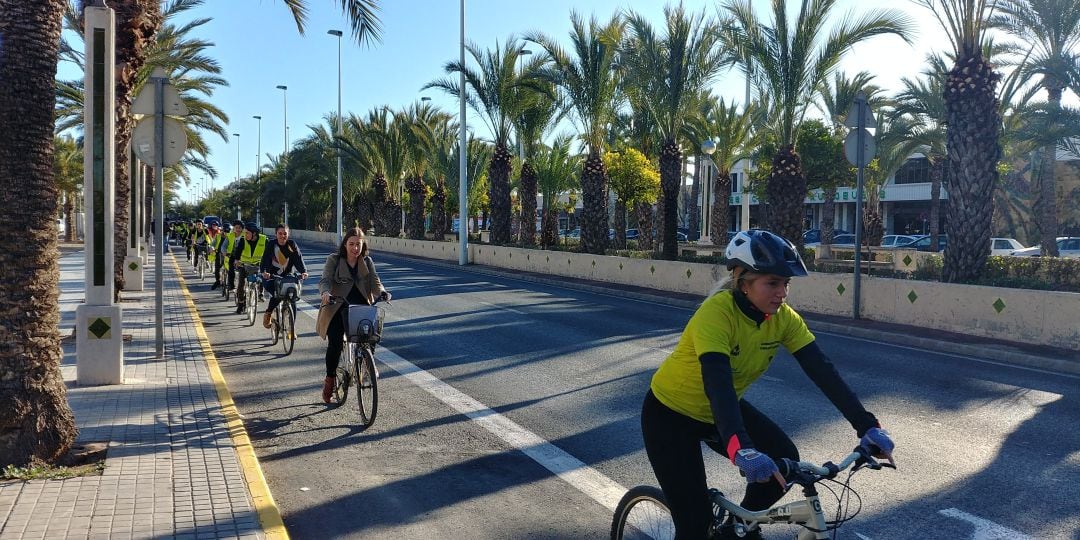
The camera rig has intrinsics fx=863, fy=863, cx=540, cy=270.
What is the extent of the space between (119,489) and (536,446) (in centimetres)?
293

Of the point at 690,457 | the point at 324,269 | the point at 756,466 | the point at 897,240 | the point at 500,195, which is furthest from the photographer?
the point at 897,240

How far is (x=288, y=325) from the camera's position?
451 inches

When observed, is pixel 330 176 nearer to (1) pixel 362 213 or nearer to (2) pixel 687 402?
(1) pixel 362 213

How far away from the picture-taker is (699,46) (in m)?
24.3

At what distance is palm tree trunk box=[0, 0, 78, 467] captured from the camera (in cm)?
548

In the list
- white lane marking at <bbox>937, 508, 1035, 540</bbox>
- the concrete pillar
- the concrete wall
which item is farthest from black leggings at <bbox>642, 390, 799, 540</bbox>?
the concrete wall

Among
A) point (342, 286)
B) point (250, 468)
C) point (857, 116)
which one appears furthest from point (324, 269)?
point (857, 116)

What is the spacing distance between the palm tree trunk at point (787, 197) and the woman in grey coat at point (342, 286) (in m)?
14.1

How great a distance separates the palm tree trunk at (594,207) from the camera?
2788 centimetres

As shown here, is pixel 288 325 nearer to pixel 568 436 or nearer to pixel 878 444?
pixel 568 436

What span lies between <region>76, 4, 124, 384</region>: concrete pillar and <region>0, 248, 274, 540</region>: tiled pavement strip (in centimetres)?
30

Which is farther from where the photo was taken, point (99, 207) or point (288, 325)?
point (288, 325)

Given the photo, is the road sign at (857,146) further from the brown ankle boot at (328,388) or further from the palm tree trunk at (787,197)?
the brown ankle boot at (328,388)

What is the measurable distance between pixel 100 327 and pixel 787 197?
15.7 meters
